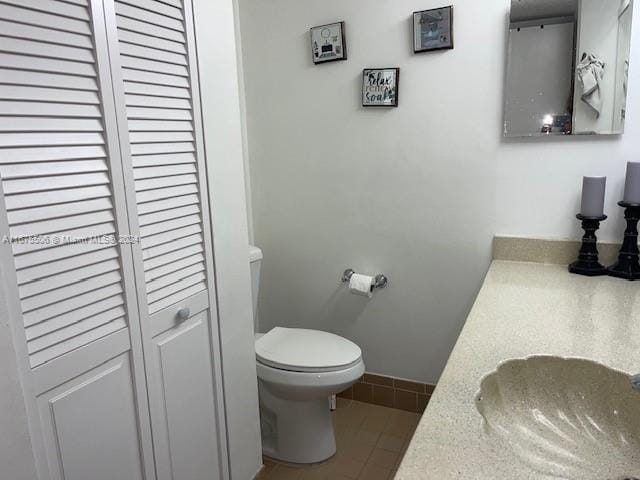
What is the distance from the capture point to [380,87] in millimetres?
1979

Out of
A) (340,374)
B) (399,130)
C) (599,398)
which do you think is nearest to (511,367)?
(599,398)

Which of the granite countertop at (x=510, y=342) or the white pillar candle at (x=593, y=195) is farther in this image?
the white pillar candle at (x=593, y=195)

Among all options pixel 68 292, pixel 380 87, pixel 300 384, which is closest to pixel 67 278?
pixel 68 292

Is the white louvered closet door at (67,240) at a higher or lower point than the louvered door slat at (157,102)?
lower

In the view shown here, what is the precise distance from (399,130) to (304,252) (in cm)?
70

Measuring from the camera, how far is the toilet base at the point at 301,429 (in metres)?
1.95

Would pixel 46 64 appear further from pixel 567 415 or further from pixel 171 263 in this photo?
pixel 567 415

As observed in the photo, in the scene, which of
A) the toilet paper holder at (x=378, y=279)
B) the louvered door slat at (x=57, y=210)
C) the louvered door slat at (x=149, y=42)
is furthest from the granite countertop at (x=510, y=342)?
the louvered door slat at (x=149, y=42)

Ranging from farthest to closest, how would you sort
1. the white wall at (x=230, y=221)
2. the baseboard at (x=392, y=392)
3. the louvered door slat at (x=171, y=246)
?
the baseboard at (x=392, y=392) < the white wall at (x=230, y=221) < the louvered door slat at (x=171, y=246)

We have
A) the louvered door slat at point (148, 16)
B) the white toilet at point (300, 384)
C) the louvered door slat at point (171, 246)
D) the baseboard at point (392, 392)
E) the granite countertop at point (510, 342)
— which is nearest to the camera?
the granite countertop at point (510, 342)

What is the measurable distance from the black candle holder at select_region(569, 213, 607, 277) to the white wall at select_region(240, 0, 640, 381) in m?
0.10

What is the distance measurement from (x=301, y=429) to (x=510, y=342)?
106cm

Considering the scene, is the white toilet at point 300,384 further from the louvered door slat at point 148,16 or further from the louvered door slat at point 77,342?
the louvered door slat at point 148,16

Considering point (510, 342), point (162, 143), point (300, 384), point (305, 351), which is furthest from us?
point (305, 351)
